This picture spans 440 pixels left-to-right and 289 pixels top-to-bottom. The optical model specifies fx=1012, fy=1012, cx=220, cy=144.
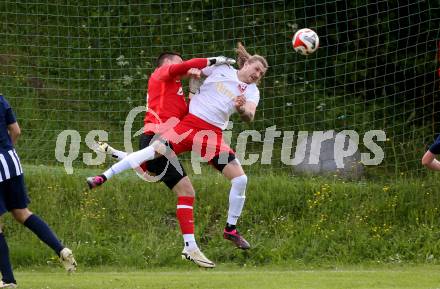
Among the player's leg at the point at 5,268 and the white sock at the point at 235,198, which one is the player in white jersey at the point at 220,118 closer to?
the white sock at the point at 235,198

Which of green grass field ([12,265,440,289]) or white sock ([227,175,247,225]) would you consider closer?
green grass field ([12,265,440,289])

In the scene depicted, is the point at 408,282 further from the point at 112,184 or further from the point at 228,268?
the point at 112,184

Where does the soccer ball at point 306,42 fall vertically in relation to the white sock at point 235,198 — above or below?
above

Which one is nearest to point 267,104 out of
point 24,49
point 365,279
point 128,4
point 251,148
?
point 251,148

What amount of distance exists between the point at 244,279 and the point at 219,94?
74.2 inches

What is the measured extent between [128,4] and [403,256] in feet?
18.1

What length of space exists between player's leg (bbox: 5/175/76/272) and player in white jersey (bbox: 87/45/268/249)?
3.91 ft

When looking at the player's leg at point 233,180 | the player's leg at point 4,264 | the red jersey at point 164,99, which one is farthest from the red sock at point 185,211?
the player's leg at point 4,264

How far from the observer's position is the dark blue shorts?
9125 millimetres

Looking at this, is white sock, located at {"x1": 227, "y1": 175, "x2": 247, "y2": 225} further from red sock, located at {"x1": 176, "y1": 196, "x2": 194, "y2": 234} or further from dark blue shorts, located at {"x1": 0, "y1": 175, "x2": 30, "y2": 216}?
dark blue shorts, located at {"x1": 0, "y1": 175, "x2": 30, "y2": 216}

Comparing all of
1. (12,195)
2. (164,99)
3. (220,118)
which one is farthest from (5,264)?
(220,118)

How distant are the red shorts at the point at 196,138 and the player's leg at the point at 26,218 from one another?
1606mm

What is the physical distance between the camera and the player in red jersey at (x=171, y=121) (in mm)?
10156

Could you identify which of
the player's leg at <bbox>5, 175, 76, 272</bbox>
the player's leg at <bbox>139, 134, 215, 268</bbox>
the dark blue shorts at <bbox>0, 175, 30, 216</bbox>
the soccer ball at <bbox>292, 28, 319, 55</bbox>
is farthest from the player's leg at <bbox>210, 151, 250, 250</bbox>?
the dark blue shorts at <bbox>0, 175, 30, 216</bbox>
